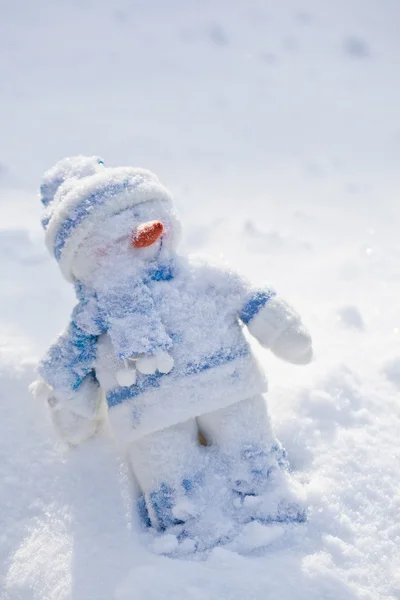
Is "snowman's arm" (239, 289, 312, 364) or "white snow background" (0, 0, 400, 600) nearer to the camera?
"white snow background" (0, 0, 400, 600)

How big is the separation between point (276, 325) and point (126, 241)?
0.35 m

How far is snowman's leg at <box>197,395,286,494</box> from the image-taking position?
4.51 feet

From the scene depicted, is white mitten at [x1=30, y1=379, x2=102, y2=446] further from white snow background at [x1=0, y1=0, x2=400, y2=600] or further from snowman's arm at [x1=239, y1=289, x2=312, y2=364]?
snowman's arm at [x1=239, y1=289, x2=312, y2=364]

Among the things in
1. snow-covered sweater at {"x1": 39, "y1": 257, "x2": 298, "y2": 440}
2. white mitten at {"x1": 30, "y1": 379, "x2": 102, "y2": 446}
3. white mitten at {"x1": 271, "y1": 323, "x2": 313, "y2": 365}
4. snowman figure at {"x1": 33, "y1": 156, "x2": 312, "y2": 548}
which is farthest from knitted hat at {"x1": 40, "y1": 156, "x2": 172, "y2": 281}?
white mitten at {"x1": 271, "y1": 323, "x2": 313, "y2": 365}

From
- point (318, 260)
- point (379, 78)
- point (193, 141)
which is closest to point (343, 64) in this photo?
point (379, 78)

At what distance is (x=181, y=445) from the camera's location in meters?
1.39

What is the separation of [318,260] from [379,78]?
1.57 metres

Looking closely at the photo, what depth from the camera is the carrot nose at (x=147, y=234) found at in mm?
1335

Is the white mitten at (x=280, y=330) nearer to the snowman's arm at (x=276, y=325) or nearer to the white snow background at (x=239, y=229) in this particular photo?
the snowman's arm at (x=276, y=325)

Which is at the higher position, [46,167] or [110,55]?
[110,55]

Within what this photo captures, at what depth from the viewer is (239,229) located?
103 inches

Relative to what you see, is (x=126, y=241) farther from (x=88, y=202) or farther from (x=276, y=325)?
(x=276, y=325)

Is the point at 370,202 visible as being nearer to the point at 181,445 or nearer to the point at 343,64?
the point at 343,64

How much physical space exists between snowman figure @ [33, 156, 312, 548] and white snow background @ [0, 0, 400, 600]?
0.39 feet
